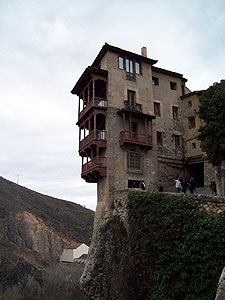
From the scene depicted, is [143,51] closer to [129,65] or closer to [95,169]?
[129,65]

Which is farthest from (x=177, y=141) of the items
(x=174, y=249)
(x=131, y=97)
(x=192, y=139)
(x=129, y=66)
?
(x=174, y=249)

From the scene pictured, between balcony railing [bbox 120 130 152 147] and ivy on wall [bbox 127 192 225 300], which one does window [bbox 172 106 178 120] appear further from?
ivy on wall [bbox 127 192 225 300]

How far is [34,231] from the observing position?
57.8 m

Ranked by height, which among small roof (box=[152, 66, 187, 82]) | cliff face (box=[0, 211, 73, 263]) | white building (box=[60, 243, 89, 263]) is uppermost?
small roof (box=[152, 66, 187, 82])

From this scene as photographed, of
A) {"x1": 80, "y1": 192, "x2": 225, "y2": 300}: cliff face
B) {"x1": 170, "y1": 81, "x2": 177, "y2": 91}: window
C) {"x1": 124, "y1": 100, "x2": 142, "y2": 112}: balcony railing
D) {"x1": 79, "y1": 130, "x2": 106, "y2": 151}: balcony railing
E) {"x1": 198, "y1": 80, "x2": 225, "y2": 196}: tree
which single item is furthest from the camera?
{"x1": 170, "y1": 81, "x2": 177, "y2": 91}: window

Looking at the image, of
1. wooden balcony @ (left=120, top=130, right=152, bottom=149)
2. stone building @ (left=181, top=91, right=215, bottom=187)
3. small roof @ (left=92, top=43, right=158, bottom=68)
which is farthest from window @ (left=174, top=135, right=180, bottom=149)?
small roof @ (left=92, top=43, right=158, bottom=68)

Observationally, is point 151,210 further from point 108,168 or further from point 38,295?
point 38,295

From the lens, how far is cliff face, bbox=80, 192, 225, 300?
13.3 meters

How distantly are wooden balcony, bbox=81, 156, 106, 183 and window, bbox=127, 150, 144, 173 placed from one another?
2298mm

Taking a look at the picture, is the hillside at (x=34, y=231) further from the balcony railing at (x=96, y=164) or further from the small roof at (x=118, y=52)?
the small roof at (x=118, y=52)

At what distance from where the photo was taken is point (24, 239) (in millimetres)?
55875

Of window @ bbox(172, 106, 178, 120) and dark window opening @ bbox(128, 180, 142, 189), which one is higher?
window @ bbox(172, 106, 178, 120)

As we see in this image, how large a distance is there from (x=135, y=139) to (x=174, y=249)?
1284 centimetres

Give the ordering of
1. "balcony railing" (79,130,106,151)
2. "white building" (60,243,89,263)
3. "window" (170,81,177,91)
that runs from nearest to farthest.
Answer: "balcony railing" (79,130,106,151), "window" (170,81,177,91), "white building" (60,243,89,263)
